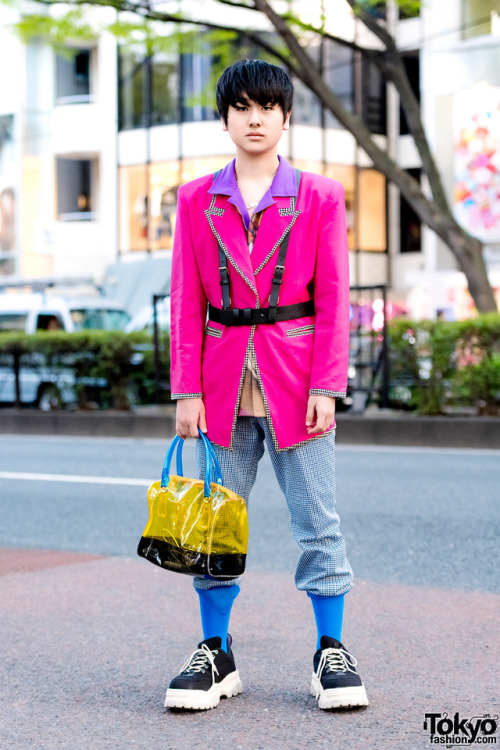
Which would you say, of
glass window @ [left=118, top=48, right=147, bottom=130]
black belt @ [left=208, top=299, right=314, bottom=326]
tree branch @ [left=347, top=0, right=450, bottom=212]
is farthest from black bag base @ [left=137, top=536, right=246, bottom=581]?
glass window @ [left=118, top=48, right=147, bottom=130]

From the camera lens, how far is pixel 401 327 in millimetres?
13375

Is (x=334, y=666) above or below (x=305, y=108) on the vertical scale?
below

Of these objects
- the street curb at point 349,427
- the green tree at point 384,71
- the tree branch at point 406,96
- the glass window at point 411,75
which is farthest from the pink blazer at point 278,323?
the glass window at point 411,75

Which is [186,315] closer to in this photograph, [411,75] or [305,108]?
[305,108]

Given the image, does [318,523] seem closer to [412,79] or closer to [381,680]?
[381,680]

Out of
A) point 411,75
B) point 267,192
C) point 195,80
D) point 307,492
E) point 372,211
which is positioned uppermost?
point 411,75

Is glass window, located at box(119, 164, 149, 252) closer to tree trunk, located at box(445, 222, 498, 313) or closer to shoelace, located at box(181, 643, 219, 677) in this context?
tree trunk, located at box(445, 222, 498, 313)

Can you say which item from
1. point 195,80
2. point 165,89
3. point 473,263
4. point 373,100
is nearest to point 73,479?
point 473,263

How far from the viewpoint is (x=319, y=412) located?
3.12 meters

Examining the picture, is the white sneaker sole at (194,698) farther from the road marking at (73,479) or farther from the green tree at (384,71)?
the green tree at (384,71)

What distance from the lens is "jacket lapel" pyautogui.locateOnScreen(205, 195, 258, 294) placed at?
10.4 ft

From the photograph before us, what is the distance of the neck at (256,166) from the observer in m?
3.27

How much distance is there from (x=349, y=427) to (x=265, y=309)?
985cm

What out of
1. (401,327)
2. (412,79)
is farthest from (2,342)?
(412,79)
